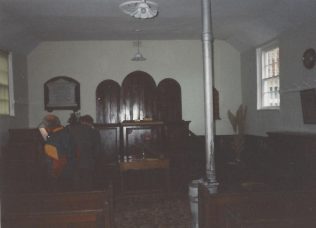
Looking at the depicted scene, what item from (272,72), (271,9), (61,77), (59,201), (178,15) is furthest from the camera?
(61,77)

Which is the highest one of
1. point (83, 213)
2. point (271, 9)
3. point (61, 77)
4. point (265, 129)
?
point (271, 9)

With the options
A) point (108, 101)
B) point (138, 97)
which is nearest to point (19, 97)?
point (108, 101)

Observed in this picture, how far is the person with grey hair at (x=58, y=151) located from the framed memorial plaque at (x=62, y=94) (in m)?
5.95

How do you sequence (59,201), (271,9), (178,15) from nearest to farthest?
(59,201), (271,9), (178,15)

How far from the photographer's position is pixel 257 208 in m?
3.66

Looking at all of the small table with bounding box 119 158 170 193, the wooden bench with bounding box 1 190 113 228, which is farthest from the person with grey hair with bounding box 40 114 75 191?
the small table with bounding box 119 158 170 193

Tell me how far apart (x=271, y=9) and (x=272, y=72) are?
2.46 meters

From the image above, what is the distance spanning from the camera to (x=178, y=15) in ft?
28.2

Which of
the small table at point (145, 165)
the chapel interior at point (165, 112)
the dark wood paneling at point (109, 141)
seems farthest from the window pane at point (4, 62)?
the small table at point (145, 165)

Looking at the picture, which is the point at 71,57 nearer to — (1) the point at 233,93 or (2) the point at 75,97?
(2) the point at 75,97

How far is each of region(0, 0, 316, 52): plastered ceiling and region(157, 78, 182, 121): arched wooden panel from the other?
153 cm

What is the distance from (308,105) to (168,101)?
5.12 metres

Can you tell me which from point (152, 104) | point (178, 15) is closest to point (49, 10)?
point (178, 15)

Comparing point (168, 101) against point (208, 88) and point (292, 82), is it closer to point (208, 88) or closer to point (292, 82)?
point (292, 82)
